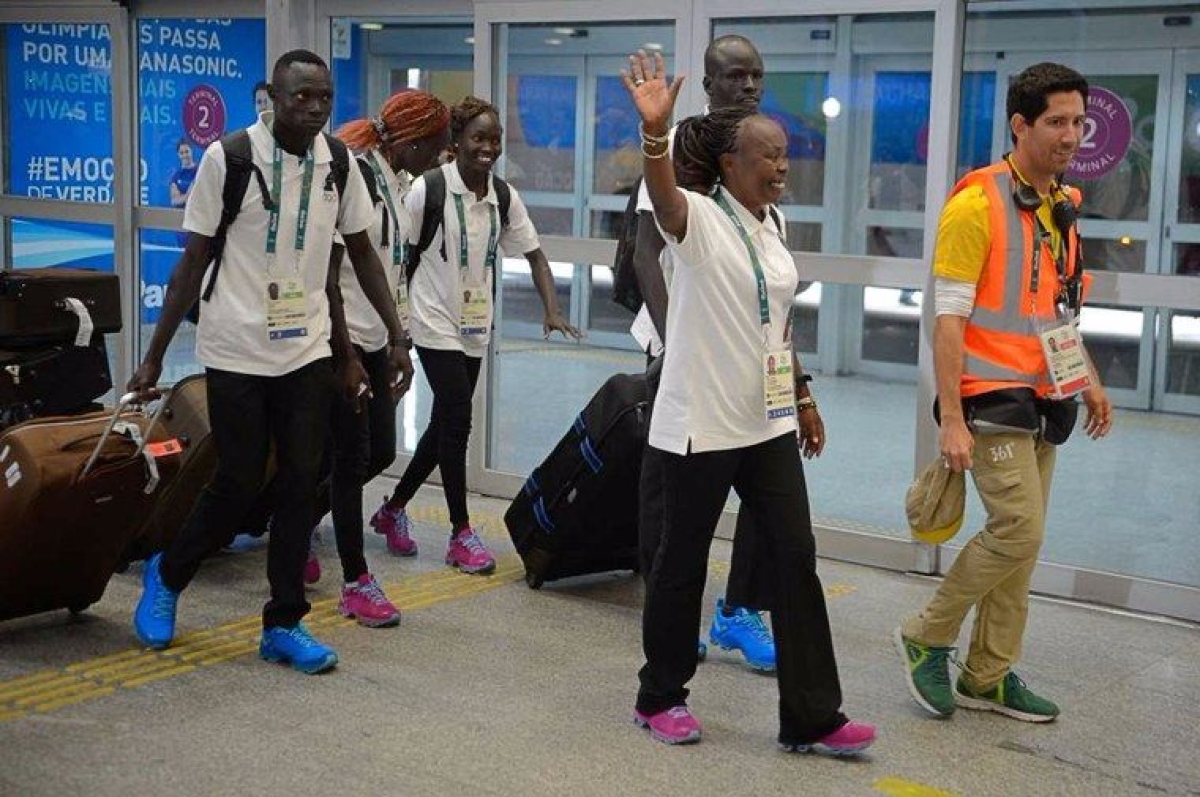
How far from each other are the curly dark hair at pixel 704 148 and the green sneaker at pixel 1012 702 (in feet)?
5.55

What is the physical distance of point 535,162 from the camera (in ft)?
26.2

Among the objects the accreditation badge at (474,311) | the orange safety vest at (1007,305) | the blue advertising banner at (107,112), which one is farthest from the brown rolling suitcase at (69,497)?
the blue advertising banner at (107,112)

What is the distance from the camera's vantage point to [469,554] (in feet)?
21.1

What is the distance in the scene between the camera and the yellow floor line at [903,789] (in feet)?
13.7

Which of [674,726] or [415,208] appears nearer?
[674,726]

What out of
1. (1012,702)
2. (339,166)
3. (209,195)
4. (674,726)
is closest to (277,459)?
(209,195)

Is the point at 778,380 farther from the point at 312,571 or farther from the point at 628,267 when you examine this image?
the point at 312,571

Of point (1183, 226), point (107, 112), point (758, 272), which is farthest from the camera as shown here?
point (107, 112)

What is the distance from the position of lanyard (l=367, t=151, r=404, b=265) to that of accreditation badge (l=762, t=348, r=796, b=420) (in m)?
2.12

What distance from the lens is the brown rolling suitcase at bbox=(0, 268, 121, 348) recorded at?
6.59 metres

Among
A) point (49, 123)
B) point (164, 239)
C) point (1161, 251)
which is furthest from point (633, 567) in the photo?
point (49, 123)

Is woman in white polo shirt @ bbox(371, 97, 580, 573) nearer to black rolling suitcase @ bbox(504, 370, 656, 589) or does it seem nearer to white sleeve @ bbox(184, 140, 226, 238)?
black rolling suitcase @ bbox(504, 370, 656, 589)

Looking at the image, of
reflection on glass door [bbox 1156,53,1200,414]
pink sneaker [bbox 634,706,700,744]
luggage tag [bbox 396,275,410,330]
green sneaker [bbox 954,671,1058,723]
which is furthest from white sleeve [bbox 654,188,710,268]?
reflection on glass door [bbox 1156,53,1200,414]

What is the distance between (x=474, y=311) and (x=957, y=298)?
91.8 inches
